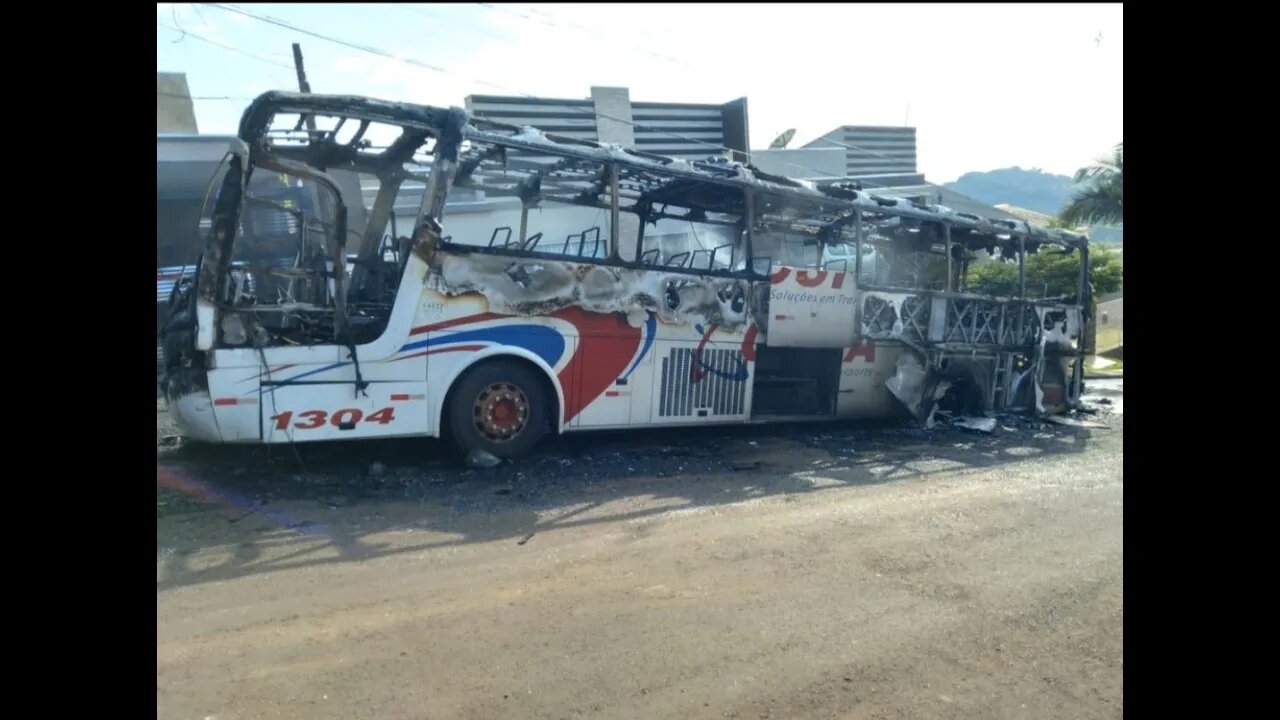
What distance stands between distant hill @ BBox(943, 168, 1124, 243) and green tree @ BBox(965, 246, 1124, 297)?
560 millimetres

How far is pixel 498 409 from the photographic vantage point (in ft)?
24.9

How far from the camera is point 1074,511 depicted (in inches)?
260

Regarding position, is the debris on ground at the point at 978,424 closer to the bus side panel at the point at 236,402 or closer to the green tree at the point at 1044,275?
the green tree at the point at 1044,275

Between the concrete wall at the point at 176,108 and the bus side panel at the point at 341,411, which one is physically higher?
the concrete wall at the point at 176,108

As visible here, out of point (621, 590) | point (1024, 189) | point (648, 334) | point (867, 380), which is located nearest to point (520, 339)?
point (648, 334)

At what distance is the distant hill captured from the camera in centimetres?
1335

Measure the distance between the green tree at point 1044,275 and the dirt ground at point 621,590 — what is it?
502 centimetres

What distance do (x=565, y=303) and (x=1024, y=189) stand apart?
10330 mm

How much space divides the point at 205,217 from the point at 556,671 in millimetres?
5417

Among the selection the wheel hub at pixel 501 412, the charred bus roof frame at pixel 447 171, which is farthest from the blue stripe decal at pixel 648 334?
the wheel hub at pixel 501 412

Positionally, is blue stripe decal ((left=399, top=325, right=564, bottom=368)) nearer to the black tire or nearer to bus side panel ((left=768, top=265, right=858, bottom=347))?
the black tire

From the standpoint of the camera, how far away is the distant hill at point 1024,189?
43.8 feet
